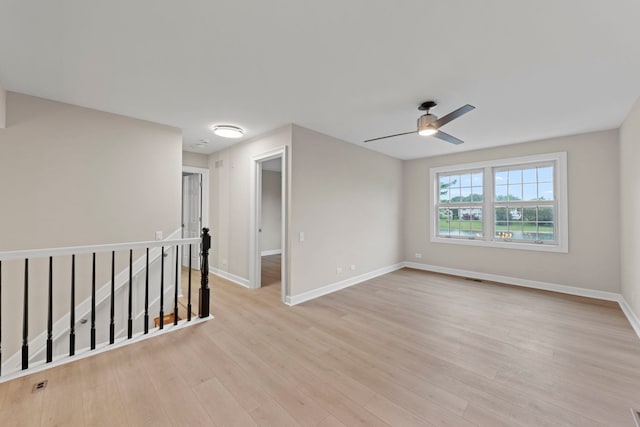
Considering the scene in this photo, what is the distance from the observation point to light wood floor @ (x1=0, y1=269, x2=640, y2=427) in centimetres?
170

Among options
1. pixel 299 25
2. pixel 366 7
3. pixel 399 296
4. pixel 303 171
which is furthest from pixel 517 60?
pixel 399 296

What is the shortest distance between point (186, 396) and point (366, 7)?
114 inches

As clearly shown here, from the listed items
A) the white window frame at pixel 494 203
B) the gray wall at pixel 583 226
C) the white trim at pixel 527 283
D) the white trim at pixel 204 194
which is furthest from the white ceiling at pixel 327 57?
the white trim at pixel 527 283

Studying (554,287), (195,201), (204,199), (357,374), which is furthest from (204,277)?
(554,287)

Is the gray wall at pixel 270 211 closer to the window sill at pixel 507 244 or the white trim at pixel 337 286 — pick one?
the white trim at pixel 337 286

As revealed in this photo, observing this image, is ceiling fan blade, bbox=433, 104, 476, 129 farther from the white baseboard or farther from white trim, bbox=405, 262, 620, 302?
white trim, bbox=405, 262, 620, 302

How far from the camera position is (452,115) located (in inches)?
105

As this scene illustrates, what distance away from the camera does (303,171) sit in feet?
12.7

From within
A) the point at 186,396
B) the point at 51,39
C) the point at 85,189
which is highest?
the point at 51,39

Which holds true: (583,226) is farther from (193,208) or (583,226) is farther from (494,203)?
(193,208)

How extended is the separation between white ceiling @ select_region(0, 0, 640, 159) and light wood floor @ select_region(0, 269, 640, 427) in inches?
101

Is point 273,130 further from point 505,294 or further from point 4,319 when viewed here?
point 505,294

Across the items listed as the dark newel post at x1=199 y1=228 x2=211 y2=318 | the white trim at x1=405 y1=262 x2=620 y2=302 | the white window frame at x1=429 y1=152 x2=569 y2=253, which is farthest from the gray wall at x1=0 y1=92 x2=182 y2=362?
the white trim at x1=405 y1=262 x2=620 y2=302

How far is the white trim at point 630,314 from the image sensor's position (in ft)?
9.58
